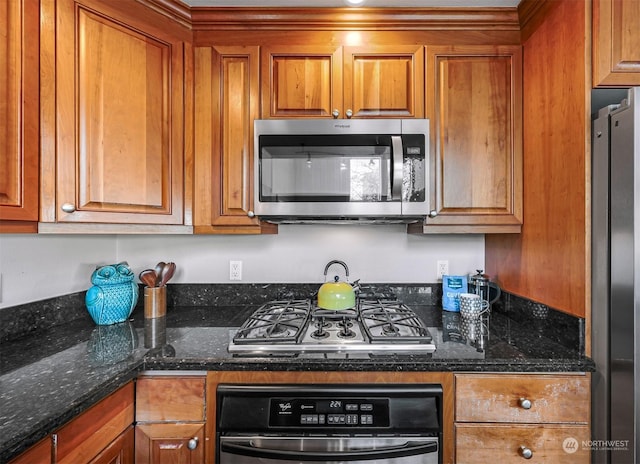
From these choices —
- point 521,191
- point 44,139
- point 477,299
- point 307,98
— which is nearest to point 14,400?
point 44,139

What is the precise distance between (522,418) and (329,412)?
2.18 ft

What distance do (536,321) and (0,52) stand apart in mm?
2195

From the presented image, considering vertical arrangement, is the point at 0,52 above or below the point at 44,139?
above

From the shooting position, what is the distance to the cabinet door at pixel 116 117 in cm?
113

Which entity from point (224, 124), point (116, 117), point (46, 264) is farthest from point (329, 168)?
point (46, 264)

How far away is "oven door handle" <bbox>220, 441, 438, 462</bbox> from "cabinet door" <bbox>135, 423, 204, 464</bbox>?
15 cm

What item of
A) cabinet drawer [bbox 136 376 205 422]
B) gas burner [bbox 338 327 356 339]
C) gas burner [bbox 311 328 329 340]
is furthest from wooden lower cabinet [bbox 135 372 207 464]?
gas burner [bbox 338 327 356 339]

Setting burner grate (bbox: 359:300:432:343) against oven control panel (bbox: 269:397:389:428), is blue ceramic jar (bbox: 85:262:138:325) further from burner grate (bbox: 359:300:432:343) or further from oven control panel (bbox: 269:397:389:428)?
burner grate (bbox: 359:300:432:343)

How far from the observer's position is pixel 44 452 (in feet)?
2.50

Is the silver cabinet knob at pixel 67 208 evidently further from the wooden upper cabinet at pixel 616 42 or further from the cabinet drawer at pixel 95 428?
the wooden upper cabinet at pixel 616 42

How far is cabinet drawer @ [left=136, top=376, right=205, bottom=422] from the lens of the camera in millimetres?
1068

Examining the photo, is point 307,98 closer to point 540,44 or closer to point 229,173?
point 229,173

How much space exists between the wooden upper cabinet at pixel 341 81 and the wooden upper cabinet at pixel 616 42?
24.1 inches

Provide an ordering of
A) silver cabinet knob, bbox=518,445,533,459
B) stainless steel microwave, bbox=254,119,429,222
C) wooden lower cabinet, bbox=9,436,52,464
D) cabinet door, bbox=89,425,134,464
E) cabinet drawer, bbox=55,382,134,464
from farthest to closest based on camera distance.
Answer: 1. stainless steel microwave, bbox=254,119,429,222
2. silver cabinet knob, bbox=518,445,533,459
3. cabinet door, bbox=89,425,134,464
4. cabinet drawer, bbox=55,382,134,464
5. wooden lower cabinet, bbox=9,436,52,464
